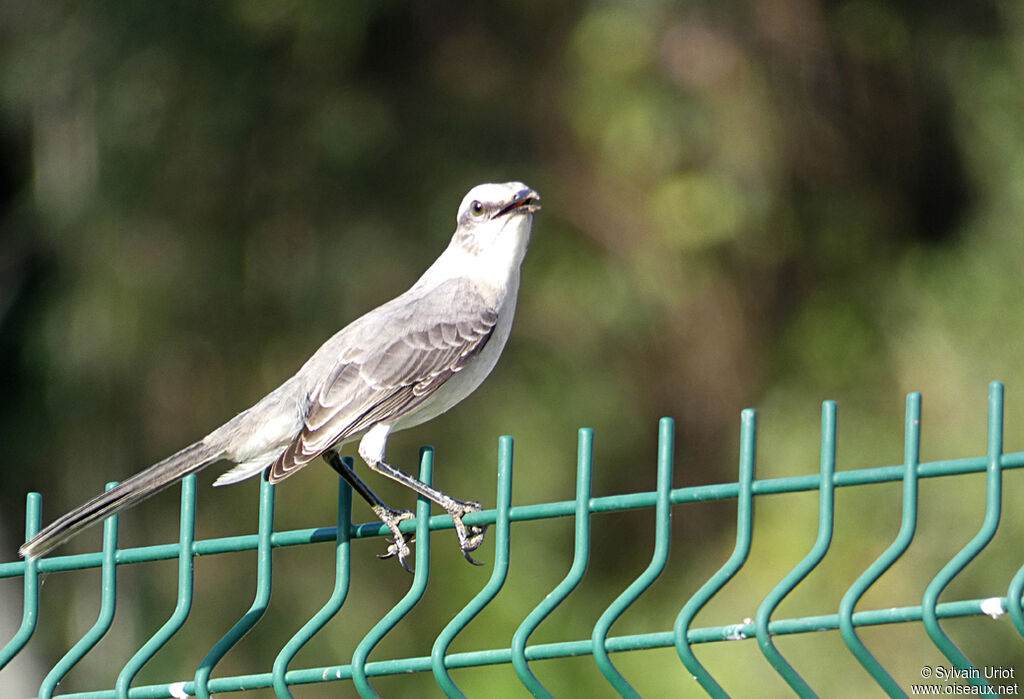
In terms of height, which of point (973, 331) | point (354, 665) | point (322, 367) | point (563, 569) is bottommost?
point (354, 665)

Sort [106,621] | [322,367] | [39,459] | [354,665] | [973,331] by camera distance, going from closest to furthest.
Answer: [354,665] → [106,621] → [322,367] → [973,331] → [39,459]

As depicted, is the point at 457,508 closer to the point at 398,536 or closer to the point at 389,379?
the point at 398,536

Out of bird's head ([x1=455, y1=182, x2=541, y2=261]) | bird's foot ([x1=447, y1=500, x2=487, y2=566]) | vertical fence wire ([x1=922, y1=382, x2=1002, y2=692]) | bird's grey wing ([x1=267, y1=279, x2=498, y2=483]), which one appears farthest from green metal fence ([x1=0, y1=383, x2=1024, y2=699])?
bird's head ([x1=455, y1=182, x2=541, y2=261])

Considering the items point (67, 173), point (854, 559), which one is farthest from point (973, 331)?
point (67, 173)

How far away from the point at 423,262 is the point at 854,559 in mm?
3062

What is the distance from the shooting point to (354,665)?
313 centimetres

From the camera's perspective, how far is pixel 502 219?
5262 mm

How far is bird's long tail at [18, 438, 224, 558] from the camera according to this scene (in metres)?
3.71

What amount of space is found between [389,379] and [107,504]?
1.12 metres

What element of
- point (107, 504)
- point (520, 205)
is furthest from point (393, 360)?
point (107, 504)

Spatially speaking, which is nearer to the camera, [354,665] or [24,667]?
[354,665]

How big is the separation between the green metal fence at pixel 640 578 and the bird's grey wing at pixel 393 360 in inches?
31.1

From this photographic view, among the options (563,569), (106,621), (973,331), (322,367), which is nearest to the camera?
(106,621)

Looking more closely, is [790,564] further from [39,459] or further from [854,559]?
[39,459]
